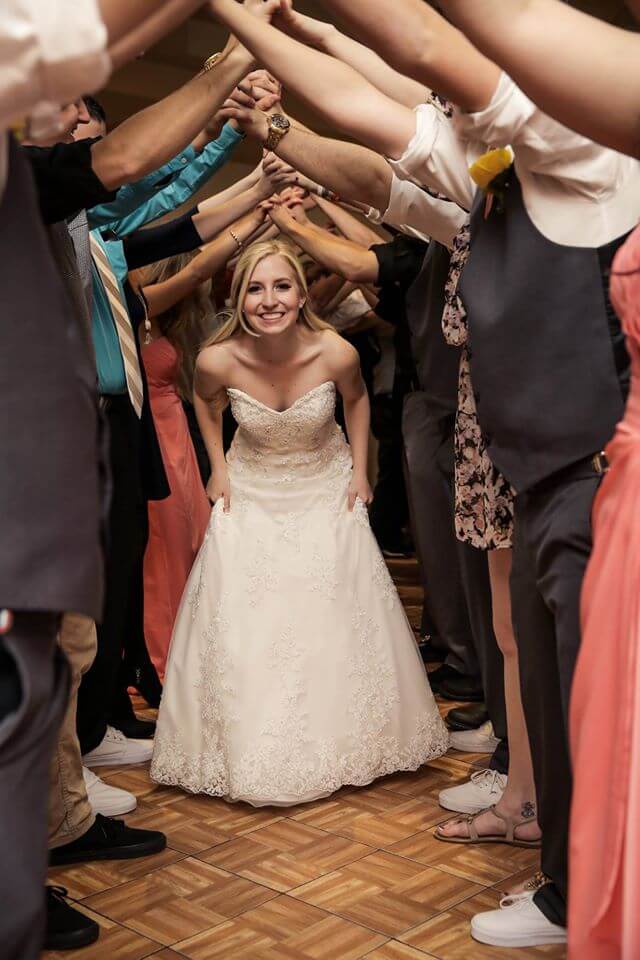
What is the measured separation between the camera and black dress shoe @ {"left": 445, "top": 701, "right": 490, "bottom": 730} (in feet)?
11.9

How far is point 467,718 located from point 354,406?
1116 millimetres

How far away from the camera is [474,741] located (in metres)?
3.45

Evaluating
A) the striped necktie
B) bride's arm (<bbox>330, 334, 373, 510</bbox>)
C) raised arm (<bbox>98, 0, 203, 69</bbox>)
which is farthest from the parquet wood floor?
raised arm (<bbox>98, 0, 203, 69</bbox>)

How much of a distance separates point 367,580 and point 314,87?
63.1 inches

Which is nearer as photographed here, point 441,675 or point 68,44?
point 68,44

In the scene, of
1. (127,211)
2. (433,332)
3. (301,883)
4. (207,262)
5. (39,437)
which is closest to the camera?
(39,437)

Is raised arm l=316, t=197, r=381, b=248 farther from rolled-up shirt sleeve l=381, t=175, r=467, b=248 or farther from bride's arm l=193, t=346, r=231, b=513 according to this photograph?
rolled-up shirt sleeve l=381, t=175, r=467, b=248

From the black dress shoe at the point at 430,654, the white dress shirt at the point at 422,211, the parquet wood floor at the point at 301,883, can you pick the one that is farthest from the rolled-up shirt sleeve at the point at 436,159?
the black dress shoe at the point at 430,654

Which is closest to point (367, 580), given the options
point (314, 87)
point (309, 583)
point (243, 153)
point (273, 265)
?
point (309, 583)

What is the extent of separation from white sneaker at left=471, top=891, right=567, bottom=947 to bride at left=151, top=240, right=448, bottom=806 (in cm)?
87

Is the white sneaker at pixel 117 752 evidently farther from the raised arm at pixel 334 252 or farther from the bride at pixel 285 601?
the raised arm at pixel 334 252

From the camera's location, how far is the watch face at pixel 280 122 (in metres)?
2.71

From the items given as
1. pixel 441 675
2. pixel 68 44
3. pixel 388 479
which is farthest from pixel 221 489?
pixel 388 479

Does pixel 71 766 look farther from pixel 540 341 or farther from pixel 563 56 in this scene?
pixel 563 56
